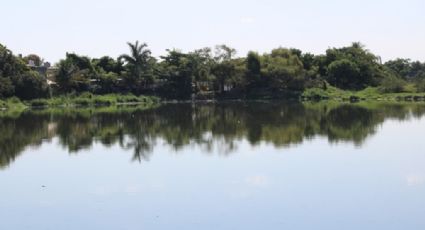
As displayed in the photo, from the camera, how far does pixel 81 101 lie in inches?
2243

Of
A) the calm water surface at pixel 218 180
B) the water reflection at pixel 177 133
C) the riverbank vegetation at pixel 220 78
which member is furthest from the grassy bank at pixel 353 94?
the calm water surface at pixel 218 180

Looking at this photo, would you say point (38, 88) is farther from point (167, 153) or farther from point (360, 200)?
point (360, 200)

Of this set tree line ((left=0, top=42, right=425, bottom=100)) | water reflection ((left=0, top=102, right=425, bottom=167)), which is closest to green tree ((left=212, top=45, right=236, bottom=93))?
tree line ((left=0, top=42, right=425, bottom=100))

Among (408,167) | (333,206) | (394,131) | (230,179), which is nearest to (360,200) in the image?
(333,206)

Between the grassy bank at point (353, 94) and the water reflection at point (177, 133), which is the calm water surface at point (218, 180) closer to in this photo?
the water reflection at point (177, 133)

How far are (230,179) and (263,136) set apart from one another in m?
9.27

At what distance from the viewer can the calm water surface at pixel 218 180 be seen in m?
10.3

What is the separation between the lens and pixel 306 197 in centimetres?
1162

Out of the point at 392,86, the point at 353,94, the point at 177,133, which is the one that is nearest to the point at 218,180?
the point at 177,133

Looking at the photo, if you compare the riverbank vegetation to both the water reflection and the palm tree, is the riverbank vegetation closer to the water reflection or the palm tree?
the palm tree

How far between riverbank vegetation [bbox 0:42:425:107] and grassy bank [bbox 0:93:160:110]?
104mm

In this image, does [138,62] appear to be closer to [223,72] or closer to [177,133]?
[223,72]

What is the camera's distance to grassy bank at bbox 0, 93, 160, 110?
51.0m

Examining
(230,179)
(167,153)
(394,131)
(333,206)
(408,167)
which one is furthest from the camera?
(394,131)
